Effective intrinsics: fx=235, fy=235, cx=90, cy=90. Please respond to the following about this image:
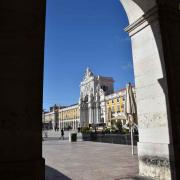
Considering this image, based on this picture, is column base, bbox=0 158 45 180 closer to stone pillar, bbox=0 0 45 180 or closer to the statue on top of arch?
stone pillar, bbox=0 0 45 180

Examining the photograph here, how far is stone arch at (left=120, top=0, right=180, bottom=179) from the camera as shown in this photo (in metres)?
5.70

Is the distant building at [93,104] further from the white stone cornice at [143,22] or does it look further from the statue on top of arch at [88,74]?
the white stone cornice at [143,22]

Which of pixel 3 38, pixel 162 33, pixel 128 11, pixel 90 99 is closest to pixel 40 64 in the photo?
pixel 3 38

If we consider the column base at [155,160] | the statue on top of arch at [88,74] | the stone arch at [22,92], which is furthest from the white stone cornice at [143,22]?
the statue on top of arch at [88,74]

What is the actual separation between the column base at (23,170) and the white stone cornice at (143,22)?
15.5ft

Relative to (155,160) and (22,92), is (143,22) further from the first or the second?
(22,92)

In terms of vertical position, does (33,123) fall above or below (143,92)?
below

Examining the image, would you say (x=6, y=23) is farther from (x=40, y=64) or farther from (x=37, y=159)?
(x=37, y=159)

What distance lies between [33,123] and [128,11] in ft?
15.9

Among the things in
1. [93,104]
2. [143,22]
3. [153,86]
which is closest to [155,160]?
[153,86]

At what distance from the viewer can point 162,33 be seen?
606 centimetres

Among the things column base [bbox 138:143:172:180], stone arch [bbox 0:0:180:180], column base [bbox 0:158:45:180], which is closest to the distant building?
column base [bbox 138:143:172:180]

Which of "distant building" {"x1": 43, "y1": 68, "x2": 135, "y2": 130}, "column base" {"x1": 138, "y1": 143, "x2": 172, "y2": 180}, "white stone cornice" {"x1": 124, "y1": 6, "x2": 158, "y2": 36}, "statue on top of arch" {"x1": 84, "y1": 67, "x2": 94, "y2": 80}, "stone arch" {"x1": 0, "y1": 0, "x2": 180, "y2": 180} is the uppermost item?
"statue on top of arch" {"x1": 84, "y1": 67, "x2": 94, "y2": 80}

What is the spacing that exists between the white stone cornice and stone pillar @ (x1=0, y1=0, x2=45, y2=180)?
3.40m
